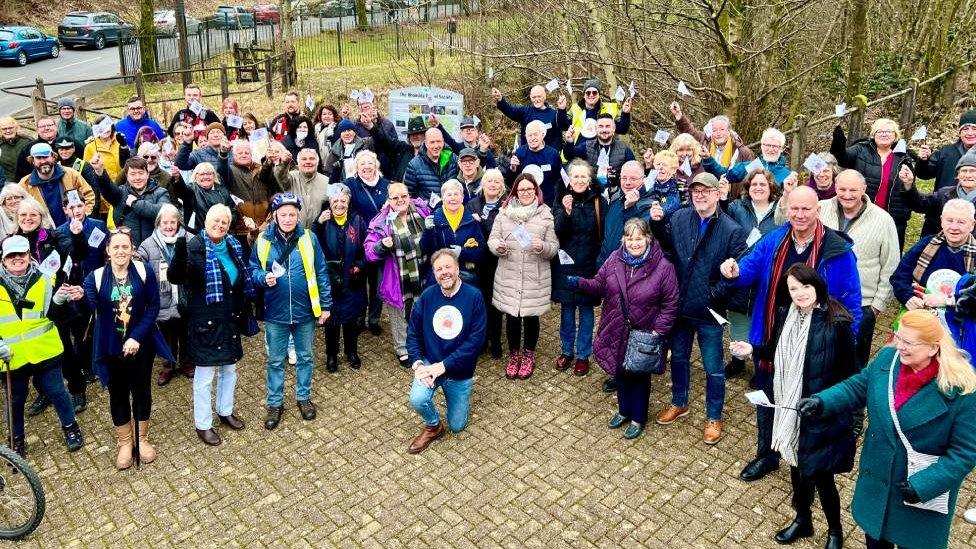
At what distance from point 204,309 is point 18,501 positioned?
5.78 ft

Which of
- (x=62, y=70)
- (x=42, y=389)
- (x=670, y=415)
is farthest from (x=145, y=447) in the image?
(x=62, y=70)

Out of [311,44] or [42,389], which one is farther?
[311,44]

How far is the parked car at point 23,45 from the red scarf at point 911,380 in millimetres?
31980

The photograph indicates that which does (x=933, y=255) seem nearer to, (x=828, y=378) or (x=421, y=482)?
(x=828, y=378)

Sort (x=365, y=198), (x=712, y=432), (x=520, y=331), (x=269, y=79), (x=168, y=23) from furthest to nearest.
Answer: (x=168, y=23), (x=269, y=79), (x=365, y=198), (x=520, y=331), (x=712, y=432)

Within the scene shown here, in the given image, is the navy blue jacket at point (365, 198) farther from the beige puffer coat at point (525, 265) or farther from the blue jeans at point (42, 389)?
the blue jeans at point (42, 389)

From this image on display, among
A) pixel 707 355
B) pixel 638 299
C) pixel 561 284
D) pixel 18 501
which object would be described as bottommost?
pixel 18 501

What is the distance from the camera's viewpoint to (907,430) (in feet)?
12.5

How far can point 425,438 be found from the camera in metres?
6.25

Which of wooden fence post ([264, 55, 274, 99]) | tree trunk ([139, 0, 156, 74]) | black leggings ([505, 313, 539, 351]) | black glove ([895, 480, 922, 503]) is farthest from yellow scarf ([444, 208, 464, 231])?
tree trunk ([139, 0, 156, 74])

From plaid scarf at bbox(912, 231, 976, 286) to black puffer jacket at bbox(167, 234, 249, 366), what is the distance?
4.99 metres

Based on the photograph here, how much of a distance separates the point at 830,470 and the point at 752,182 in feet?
8.73

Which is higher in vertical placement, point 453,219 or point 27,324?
point 453,219

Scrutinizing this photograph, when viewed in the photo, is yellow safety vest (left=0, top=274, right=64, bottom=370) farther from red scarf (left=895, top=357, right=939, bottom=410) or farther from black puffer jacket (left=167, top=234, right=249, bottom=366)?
red scarf (left=895, top=357, right=939, bottom=410)
